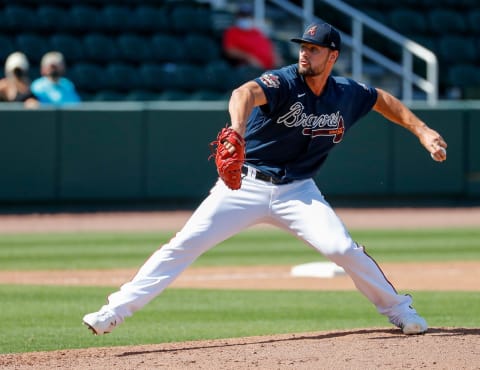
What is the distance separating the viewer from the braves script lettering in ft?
18.3

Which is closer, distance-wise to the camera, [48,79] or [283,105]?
[283,105]

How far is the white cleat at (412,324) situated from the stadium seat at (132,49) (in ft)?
36.2

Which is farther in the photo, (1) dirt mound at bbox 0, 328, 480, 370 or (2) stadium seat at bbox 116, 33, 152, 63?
(2) stadium seat at bbox 116, 33, 152, 63

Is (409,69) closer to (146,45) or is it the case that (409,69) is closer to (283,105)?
(146,45)

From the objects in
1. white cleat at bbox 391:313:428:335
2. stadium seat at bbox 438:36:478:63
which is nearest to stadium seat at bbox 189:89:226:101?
stadium seat at bbox 438:36:478:63

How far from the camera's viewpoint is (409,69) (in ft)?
54.2

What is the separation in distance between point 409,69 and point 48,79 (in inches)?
227

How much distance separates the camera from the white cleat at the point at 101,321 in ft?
17.8

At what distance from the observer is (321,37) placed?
5.54m

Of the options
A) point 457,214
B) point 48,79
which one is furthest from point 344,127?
point 457,214

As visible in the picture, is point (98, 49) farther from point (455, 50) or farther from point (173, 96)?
point (455, 50)

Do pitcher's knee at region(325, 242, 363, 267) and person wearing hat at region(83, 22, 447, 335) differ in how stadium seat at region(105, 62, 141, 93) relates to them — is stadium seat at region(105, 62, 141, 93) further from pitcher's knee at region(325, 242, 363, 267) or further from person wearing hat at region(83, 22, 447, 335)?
pitcher's knee at region(325, 242, 363, 267)

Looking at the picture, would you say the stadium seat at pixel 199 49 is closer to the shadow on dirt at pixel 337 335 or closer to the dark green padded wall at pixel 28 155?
the dark green padded wall at pixel 28 155

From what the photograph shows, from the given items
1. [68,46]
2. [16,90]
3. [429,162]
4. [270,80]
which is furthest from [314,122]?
[68,46]
